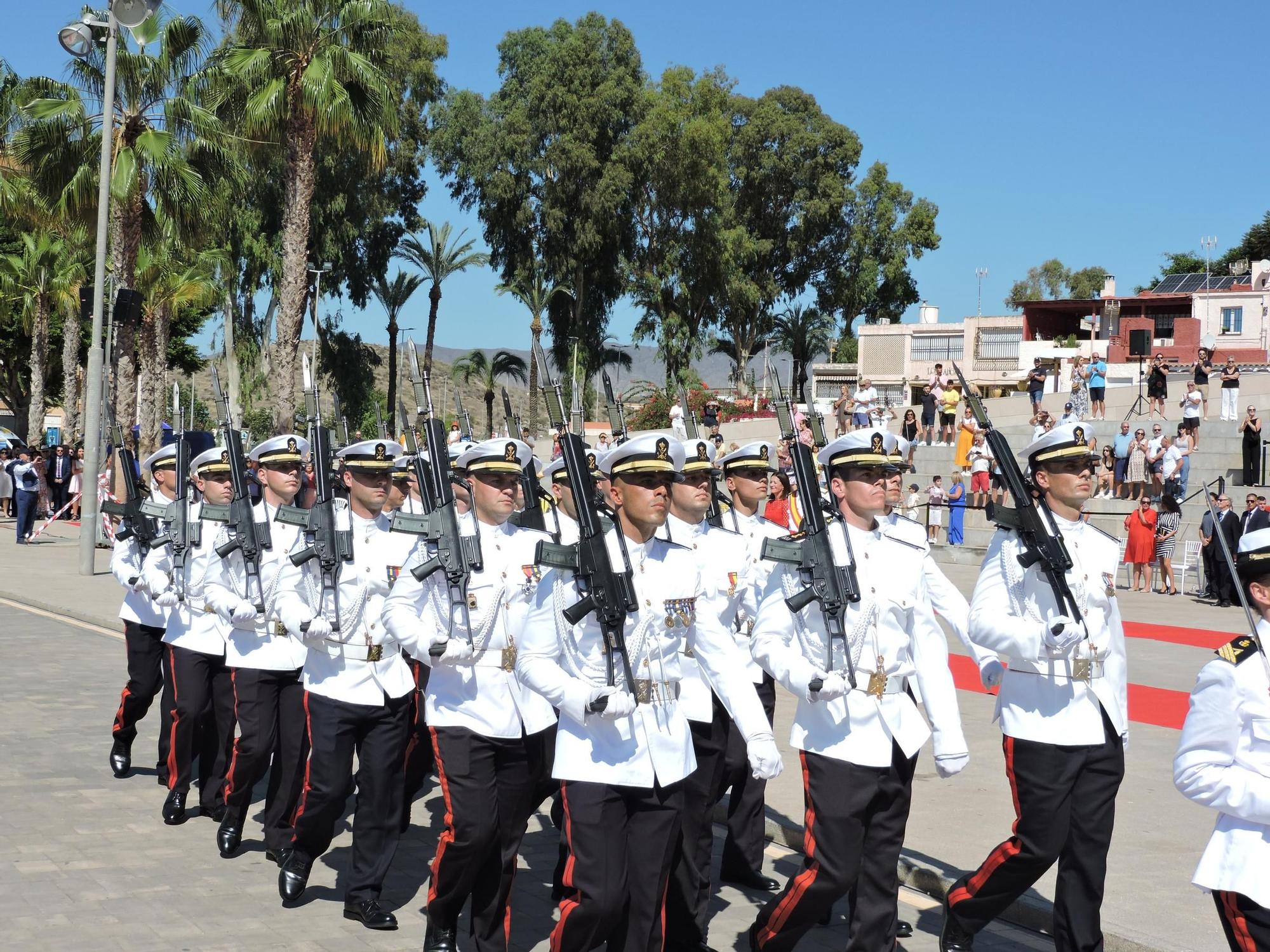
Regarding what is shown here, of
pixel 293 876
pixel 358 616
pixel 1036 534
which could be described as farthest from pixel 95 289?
pixel 1036 534

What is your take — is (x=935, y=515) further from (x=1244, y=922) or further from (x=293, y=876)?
(x=1244, y=922)

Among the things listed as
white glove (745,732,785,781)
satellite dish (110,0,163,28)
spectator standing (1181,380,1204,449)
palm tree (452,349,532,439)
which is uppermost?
satellite dish (110,0,163,28)

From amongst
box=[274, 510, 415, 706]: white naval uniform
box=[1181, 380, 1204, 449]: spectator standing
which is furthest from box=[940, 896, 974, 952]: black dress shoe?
box=[1181, 380, 1204, 449]: spectator standing

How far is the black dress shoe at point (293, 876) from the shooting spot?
661 centimetres

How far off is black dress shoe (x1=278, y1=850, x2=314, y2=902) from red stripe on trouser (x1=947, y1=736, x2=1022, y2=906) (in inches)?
114

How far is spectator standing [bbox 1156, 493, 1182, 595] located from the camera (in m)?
22.3

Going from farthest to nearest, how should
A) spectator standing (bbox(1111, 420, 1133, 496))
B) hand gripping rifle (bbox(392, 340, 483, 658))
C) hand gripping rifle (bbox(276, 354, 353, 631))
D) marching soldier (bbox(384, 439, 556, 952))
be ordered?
spectator standing (bbox(1111, 420, 1133, 496)) → hand gripping rifle (bbox(276, 354, 353, 631)) → hand gripping rifle (bbox(392, 340, 483, 658)) → marching soldier (bbox(384, 439, 556, 952))

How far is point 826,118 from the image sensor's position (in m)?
55.8

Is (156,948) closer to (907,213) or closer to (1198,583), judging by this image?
(1198,583)

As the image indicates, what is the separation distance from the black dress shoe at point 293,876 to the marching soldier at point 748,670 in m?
1.99

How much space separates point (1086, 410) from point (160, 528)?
83.1 ft

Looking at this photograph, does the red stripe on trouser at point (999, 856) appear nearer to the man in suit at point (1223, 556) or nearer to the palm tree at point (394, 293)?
the man in suit at point (1223, 556)

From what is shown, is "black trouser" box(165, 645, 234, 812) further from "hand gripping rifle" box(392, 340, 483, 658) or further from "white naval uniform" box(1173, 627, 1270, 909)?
"white naval uniform" box(1173, 627, 1270, 909)

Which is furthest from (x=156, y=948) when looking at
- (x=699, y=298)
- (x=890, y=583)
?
(x=699, y=298)
